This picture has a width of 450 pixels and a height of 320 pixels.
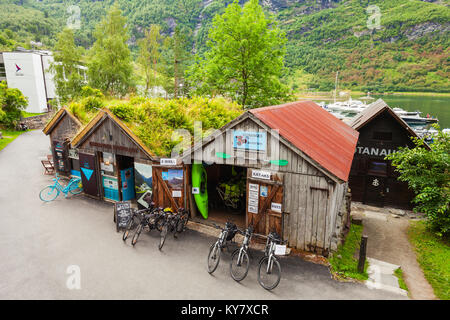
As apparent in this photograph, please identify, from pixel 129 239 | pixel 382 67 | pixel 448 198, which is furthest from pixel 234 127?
pixel 382 67

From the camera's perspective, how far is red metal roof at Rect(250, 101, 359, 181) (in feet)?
30.9

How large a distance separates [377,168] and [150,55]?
136 ft

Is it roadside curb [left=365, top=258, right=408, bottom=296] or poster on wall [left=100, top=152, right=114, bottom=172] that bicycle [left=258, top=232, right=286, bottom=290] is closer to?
roadside curb [left=365, top=258, right=408, bottom=296]

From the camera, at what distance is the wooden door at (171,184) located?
1193 centimetres

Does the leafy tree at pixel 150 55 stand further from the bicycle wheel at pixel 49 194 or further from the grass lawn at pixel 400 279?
the grass lawn at pixel 400 279

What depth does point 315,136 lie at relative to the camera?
448 inches

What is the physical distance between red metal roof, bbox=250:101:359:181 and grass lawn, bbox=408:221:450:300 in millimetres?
3950

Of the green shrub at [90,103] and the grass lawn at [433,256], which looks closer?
the grass lawn at [433,256]

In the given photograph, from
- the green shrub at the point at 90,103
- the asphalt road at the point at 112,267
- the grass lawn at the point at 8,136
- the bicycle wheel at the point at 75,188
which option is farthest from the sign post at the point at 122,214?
the grass lawn at the point at 8,136

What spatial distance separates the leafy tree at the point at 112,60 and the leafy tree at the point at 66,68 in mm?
1983

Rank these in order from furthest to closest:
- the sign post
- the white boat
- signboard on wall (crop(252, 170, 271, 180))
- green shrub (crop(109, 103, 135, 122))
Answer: the white boat
green shrub (crop(109, 103, 135, 122))
the sign post
signboard on wall (crop(252, 170, 271, 180))

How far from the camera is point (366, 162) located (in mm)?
15445

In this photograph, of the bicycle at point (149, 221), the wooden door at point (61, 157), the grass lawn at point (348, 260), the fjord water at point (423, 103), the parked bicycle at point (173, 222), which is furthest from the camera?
the fjord water at point (423, 103)

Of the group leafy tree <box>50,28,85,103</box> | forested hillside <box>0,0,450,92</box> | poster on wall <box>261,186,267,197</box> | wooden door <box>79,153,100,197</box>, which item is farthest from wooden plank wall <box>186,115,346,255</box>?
forested hillside <box>0,0,450,92</box>
